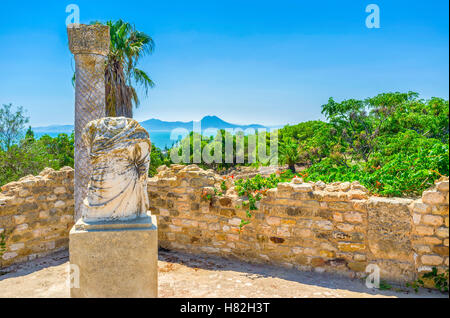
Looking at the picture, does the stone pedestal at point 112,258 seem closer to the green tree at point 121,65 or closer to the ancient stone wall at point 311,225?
the ancient stone wall at point 311,225

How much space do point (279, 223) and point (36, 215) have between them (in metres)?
4.57

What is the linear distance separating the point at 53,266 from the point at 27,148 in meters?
9.87

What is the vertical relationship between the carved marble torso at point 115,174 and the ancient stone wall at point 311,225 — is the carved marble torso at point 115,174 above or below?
above

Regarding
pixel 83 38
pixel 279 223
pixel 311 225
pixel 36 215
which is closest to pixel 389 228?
pixel 311 225

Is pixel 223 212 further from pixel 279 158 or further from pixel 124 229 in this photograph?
pixel 279 158

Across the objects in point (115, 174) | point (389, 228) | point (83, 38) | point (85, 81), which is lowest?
point (389, 228)

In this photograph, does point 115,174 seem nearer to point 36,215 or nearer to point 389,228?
point 36,215

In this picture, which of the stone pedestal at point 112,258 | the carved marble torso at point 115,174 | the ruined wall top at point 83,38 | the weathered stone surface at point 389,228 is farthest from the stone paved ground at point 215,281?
the ruined wall top at point 83,38

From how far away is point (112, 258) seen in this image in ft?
11.4

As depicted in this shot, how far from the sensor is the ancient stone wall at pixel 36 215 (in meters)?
5.80

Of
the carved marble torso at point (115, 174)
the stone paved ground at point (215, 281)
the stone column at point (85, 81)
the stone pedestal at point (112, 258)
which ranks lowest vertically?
the stone paved ground at point (215, 281)

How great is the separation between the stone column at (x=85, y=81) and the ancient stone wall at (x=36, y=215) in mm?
697

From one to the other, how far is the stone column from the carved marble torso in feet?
8.66

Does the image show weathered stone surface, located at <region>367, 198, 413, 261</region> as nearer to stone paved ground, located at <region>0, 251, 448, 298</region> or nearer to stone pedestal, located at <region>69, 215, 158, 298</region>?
stone paved ground, located at <region>0, 251, 448, 298</region>
